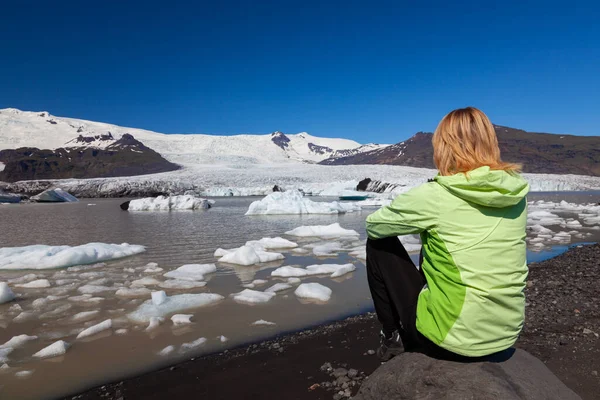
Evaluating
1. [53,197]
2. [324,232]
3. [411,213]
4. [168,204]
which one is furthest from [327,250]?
[53,197]

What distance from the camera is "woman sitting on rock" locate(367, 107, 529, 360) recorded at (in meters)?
1.41

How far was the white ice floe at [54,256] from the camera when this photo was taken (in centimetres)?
627

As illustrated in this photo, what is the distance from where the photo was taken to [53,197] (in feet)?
91.6

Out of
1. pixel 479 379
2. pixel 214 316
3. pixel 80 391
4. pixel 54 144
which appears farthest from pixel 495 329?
pixel 54 144

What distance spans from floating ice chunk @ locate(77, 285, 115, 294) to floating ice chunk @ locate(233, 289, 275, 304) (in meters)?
1.68

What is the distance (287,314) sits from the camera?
3.87 m

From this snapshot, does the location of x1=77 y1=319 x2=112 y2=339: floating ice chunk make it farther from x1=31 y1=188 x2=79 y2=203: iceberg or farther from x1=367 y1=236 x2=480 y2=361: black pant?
x1=31 y1=188 x2=79 y2=203: iceberg

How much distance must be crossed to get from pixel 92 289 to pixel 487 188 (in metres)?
4.85

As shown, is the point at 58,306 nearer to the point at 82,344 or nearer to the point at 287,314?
the point at 82,344

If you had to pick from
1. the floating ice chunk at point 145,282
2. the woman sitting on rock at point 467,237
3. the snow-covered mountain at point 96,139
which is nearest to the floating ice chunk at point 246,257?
the floating ice chunk at point 145,282

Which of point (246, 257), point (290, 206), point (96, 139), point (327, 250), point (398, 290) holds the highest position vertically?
point (96, 139)

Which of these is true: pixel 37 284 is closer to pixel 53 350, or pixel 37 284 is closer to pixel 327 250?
pixel 53 350

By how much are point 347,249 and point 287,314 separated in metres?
4.02

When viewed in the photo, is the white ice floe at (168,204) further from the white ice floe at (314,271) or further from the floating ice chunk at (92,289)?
the floating ice chunk at (92,289)
